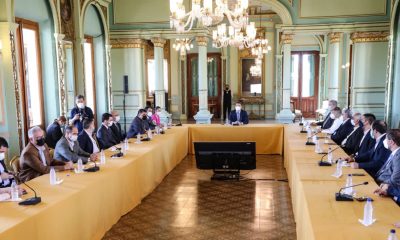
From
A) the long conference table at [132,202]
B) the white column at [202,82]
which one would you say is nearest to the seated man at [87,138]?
the long conference table at [132,202]

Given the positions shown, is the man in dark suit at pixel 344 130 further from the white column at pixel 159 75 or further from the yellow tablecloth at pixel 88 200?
the white column at pixel 159 75

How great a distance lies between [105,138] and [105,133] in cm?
10

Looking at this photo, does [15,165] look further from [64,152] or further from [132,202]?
[132,202]

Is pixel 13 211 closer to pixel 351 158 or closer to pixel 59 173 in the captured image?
pixel 59 173

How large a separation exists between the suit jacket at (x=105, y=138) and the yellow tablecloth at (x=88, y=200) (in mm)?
658

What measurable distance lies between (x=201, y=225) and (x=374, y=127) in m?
2.76

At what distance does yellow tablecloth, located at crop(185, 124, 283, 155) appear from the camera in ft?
32.6

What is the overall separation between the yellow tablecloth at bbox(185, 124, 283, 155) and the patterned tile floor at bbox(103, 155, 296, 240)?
2.07m

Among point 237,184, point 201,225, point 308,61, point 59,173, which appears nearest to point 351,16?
point 308,61

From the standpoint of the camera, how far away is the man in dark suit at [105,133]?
7.56 meters

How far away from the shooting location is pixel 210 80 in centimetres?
1811

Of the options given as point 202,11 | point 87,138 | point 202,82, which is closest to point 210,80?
point 202,82

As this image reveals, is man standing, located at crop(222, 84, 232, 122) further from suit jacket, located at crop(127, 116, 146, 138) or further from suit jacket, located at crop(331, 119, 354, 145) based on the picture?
suit jacket, located at crop(331, 119, 354, 145)

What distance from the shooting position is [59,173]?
5.04 m
